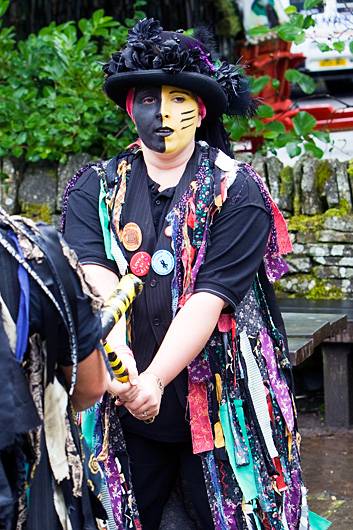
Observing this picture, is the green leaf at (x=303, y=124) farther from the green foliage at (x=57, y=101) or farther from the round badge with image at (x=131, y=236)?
the round badge with image at (x=131, y=236)

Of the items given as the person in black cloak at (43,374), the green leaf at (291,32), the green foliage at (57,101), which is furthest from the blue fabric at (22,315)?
the green foliage at (57,101)

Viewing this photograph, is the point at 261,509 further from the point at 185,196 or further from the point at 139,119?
the point at 139,119

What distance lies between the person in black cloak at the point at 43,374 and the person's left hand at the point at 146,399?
50cm

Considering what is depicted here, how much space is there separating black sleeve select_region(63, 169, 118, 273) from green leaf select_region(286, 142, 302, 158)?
9.49ft

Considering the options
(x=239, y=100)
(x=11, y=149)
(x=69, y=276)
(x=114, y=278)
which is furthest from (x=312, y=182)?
(x=69, y=276)

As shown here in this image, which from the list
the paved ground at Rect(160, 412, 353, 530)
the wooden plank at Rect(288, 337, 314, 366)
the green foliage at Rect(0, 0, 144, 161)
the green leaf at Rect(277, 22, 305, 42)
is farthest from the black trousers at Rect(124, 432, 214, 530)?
the green foliage at Rect(0, 0, 144, 161)

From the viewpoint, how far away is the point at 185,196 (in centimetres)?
302

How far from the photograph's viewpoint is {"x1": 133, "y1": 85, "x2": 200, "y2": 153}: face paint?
10.0 feet

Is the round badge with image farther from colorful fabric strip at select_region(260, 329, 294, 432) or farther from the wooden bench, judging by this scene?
the wooden bench

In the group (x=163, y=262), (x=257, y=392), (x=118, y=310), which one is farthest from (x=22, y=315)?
(x=257, y=392)

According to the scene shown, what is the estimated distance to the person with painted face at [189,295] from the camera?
2955mm

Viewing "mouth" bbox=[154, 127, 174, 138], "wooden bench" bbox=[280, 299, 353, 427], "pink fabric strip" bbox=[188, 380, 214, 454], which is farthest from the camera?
"wooden bench" bbox=[280, 299, 353, 427]

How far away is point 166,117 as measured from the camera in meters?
3.06

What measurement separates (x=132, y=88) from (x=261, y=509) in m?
1.18
